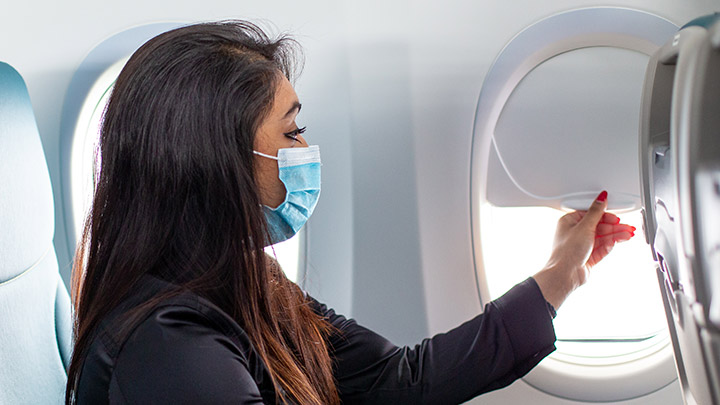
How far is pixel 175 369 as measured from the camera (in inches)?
36.6

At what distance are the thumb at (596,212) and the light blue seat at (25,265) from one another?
1.22m

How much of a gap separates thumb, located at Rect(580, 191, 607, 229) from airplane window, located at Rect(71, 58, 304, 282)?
70 cm

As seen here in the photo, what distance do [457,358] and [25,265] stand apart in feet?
3.08

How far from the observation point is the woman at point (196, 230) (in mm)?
959

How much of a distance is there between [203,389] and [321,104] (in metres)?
0.90

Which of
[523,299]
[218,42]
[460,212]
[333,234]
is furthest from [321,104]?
[523,299]

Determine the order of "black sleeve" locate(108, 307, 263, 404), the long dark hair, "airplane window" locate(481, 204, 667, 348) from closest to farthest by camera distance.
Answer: "black sleeve" locate(108, 307, 263, 404) → the long dark hair → "airplane window" locate(481, 204, 667, 348)

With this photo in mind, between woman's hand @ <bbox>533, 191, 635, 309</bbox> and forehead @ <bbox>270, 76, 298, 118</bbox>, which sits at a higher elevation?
forehead @ <bbox>270, 76, 298, 118</bbox>

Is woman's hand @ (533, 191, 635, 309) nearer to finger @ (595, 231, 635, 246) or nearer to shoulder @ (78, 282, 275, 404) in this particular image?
finger @ (595, 231, 635, 246)

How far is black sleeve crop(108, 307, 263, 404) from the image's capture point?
0.92 m

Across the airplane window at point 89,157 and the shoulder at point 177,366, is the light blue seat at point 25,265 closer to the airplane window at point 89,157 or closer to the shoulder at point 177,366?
the airplane window at point 89,157

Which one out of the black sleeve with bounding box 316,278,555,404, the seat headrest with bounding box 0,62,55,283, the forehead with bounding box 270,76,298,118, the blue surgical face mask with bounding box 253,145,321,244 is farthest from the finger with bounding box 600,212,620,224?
the seat headrest with bounding box 0,62,55,283

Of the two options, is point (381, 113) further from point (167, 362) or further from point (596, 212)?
point (167, 362)

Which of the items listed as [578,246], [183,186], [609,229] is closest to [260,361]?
[183,186]
